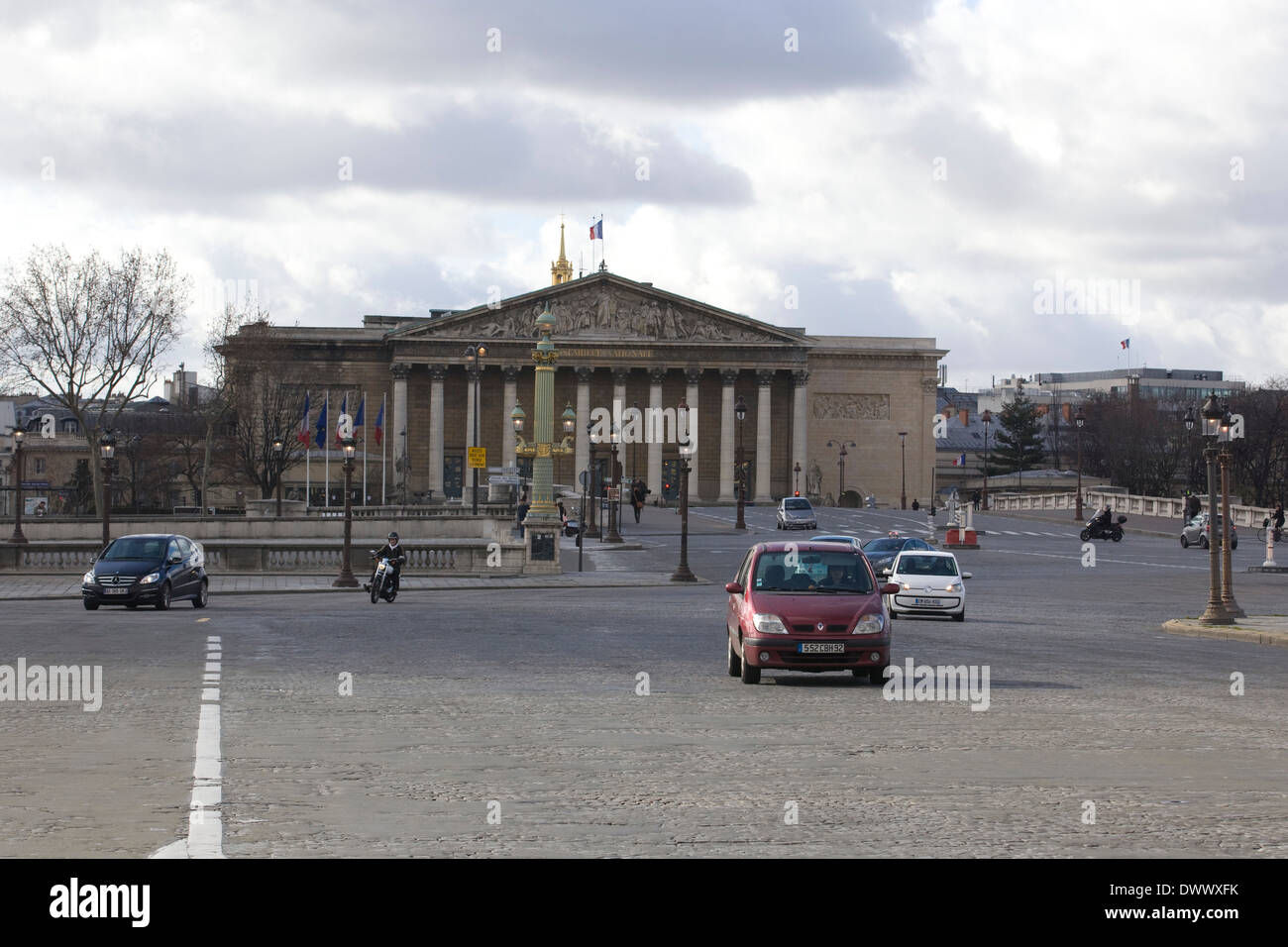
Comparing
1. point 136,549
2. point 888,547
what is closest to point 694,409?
point 888,547

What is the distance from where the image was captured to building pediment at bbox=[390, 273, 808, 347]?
424 feet

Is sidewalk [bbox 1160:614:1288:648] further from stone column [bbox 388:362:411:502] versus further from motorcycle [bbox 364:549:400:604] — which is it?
stone column [bbox 388:362:411:502]

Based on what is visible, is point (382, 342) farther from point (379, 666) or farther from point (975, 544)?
point (379, 666)

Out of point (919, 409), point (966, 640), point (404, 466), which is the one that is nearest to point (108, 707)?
point (966, 640)

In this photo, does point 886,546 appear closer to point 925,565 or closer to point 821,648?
point 925,565

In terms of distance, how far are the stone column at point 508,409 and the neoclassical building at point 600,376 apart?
150 millimetres

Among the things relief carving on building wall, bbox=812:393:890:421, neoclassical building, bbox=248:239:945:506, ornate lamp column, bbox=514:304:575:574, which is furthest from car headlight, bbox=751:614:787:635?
relief carving on building wall, bbox=812:393:890:421

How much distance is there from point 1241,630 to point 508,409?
4125 inches

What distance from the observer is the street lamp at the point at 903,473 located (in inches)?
5266

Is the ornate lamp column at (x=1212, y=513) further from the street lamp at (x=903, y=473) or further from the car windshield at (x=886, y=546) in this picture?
the street lamp at (x=903, y=473)

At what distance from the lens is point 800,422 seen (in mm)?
134375

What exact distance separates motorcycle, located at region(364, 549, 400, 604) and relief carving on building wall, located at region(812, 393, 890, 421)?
10467cm

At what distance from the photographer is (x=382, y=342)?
134 meters
